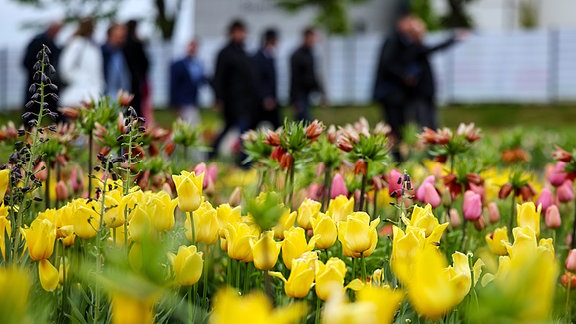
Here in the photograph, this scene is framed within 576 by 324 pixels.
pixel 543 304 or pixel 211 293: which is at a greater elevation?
pixel 543 304

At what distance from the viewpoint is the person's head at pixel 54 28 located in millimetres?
7686

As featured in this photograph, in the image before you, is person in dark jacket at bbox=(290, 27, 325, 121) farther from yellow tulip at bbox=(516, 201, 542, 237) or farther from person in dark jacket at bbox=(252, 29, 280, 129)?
yellow tulip at bbox=(516, 201, 542, 237)

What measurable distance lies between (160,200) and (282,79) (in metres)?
20.2

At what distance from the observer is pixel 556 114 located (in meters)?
19.5

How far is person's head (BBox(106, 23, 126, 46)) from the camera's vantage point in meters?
8.13

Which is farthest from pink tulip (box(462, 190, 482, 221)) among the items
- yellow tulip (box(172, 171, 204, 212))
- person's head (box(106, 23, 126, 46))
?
person's head (box(106, 23, 126, 46))

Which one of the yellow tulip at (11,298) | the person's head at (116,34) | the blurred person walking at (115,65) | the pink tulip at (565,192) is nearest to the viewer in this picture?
the yellow tulip at (11,298)

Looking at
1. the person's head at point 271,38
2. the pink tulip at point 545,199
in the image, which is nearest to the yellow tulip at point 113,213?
the pink tulip at point 545,199

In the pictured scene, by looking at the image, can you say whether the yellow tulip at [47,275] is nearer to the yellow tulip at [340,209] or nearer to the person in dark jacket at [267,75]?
the yellow tulip at [340,209]

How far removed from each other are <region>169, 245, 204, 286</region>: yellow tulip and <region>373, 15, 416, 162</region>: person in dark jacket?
22.4 feet

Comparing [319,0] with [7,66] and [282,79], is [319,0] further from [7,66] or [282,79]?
[7,66]

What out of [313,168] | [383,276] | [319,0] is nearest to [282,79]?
[319,0]

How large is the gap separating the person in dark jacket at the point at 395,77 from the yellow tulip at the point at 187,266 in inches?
269

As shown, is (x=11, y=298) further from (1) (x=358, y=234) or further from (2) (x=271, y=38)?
(2) (x=271, y=38)
